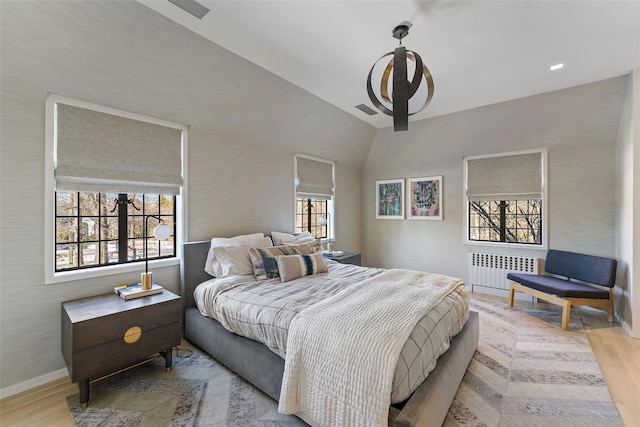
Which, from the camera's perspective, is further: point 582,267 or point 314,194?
point 314,194

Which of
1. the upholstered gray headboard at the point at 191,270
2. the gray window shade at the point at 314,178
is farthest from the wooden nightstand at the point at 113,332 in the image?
the gray window shade at the point at 314,178

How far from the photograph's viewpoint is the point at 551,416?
72.7 inches

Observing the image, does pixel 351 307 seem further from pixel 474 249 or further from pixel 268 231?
pixel 474 249

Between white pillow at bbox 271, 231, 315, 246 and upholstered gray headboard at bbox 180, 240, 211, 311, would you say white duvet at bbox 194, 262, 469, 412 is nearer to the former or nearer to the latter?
upholstered gray headboard at bbox 180, 240, 211, 311

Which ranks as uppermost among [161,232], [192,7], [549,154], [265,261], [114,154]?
[192,7]

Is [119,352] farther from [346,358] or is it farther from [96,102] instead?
[96,102]

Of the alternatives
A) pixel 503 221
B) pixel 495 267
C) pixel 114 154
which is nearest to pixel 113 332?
pixel 114 154

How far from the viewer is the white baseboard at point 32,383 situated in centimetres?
202

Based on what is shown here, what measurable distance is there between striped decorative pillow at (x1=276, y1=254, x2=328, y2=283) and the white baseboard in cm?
192

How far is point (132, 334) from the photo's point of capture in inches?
82.0

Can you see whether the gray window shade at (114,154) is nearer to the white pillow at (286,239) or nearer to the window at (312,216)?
the white pillow at (286,239)

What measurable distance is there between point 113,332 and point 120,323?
0.07 metres

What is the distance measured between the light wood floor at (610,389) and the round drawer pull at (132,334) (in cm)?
52

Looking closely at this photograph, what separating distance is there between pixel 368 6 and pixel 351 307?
219cm
